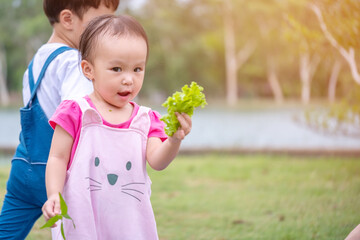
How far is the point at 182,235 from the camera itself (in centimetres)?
301

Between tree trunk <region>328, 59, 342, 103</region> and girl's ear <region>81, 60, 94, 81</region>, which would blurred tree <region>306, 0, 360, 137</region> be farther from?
girl's ear <region>81, 60, 94, 81</region>

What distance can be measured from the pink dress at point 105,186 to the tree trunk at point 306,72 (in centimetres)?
718

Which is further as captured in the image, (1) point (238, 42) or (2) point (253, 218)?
(1) point (238, 42)

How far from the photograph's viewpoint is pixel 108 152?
4.98 feet

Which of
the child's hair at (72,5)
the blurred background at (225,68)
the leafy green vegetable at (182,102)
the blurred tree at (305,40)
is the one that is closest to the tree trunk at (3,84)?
the blurred background at (225,68)

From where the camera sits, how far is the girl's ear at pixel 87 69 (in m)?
1.60

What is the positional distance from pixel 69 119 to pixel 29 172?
0.51 meters

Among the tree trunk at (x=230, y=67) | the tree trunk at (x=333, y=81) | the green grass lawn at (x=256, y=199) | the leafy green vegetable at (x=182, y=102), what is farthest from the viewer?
the tree trunk at (x=230, y=67)

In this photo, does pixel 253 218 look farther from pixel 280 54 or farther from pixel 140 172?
pixel 280 54

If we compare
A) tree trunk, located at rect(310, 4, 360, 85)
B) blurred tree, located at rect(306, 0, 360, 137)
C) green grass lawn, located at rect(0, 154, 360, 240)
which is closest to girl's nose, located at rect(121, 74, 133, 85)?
green grass lawn, located at rect(0, 154, 360, 240)

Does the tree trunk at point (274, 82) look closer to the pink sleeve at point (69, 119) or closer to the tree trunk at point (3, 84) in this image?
the tree trunk at point (3, 84)

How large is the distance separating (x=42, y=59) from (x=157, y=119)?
601mm

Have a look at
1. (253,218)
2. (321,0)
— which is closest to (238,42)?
(321,0)

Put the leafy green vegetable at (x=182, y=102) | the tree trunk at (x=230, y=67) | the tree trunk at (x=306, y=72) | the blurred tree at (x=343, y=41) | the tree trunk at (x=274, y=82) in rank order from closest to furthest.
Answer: the leafy green vegetable at (x=182, y=102), the blurred tree at (x=343, y=41), the tree trunk at (x=306, y=72), the tree trunk at (x=274, y=82), the tree trunk at (x=230, y=67)
